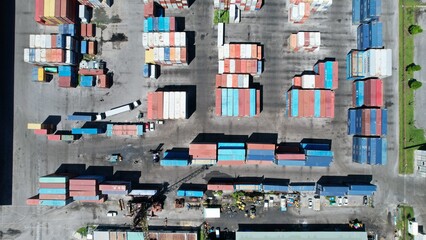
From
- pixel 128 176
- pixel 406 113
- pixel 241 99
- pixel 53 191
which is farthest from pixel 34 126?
pixel 406 113

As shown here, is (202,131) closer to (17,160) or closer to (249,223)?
(249,223)

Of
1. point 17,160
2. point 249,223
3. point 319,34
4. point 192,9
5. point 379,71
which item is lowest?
point 249,223

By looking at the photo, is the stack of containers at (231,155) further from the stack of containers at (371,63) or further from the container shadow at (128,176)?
the stack of containers at (371,63)

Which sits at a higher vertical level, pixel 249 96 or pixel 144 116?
pixel 249 96

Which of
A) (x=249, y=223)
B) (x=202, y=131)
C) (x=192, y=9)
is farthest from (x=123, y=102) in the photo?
(x=249, y=223)

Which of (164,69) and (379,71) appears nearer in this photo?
(379,71)

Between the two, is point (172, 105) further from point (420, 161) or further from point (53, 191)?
point (420, 161)
